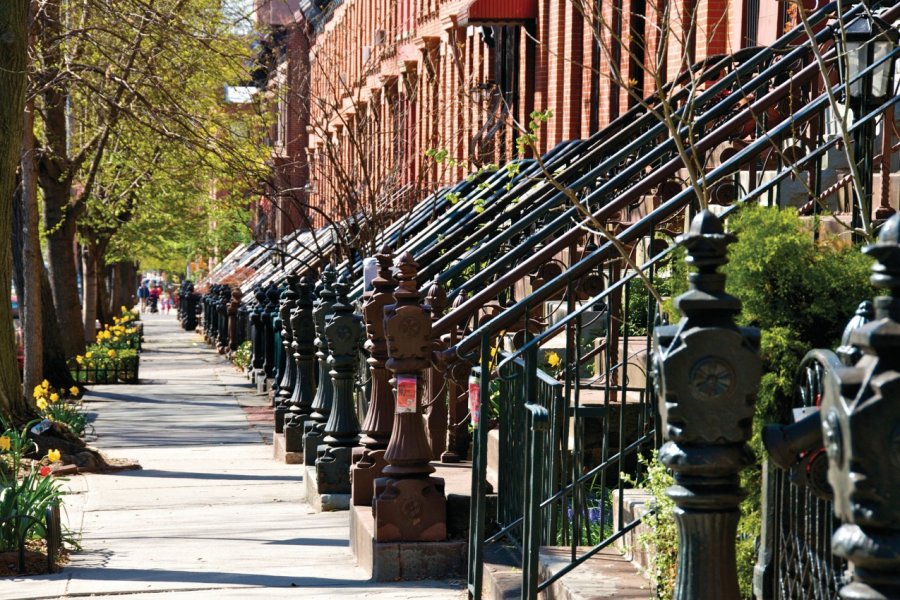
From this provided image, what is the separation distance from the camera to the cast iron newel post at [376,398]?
8.46 m

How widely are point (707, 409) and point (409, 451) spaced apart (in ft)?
15.2

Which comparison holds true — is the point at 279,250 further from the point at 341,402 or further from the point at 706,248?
the point at 706,248

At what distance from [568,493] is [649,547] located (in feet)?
2.08

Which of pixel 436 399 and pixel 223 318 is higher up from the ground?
pixel 223 318

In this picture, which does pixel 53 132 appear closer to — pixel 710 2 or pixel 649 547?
pixel 710 2

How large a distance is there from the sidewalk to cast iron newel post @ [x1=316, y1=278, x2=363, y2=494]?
300 millimetres

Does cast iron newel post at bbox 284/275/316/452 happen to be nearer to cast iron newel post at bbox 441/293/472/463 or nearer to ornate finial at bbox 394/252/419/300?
cast iron newel post at bbox 441/293/472/463

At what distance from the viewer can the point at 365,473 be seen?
28.6ft

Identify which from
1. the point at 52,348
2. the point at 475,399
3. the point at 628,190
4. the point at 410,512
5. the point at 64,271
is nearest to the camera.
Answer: the point at 475,399

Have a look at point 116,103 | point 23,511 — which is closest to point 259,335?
point 116,103

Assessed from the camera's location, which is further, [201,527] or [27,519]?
[201,527]

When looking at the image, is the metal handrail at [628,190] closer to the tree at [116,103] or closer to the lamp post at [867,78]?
the lamp post at [867,78]

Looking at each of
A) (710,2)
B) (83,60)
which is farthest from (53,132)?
(710,2)

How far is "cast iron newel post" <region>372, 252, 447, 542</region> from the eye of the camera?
7.59 metres
